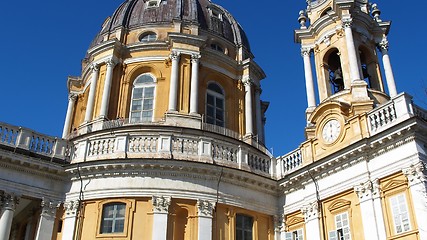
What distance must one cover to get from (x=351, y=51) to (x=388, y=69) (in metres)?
1.94

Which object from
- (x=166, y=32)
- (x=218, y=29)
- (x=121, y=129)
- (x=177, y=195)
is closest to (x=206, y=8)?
(x=218, y=29)

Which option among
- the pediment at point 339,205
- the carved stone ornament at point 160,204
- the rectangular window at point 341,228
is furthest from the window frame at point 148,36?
the rectangular window at point 341,228

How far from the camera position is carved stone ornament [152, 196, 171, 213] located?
16703mm

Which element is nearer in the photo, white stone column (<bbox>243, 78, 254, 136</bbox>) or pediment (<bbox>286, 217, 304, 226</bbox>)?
pediment (<bbox>286, 217, 304, 226</bbox>)

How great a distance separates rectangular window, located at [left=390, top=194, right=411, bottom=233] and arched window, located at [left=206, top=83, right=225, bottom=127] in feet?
34.6

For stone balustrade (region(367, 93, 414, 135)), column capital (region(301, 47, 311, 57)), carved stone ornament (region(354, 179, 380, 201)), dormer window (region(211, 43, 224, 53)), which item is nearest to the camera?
stone balustrade (region(367, 93, 414, 135))

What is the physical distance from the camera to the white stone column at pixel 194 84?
22.4 metres

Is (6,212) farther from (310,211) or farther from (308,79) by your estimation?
(308,79)

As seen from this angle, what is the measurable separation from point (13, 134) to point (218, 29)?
13383 millimetres

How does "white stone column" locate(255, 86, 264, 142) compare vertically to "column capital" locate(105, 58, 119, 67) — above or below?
below

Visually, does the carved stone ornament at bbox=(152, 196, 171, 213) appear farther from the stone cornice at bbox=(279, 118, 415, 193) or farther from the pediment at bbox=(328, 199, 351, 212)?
the pediment at bbox=(328, 199, 351, 212)

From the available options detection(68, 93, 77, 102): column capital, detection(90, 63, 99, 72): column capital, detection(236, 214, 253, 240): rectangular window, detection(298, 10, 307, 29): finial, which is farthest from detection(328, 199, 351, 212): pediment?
detection(68, 93, 77, 102): column capital

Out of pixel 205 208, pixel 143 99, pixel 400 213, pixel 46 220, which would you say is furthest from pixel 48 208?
pixel 400 213

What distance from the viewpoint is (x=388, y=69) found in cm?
2059
